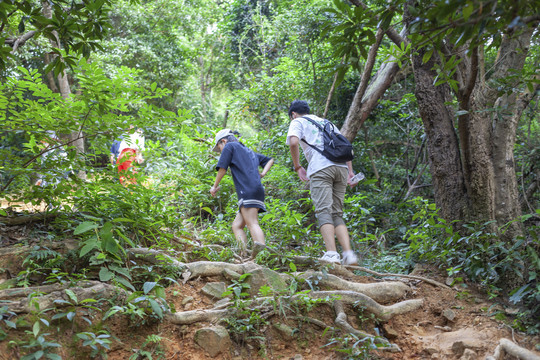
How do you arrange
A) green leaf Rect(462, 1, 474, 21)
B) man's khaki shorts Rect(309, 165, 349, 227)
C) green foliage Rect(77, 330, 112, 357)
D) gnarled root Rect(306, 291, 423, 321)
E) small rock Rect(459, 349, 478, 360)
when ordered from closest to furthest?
green leaf Rect(462, 1, 474, 21) < green foliage Rect(77, 330, 112, 357) < small rock Rect(459, 349, 478, 360) < gnarled root Rect(306, 291, 423, 321) < man's khaki shorts Rect(309, 165, 349, 227)

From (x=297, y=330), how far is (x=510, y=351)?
1493 millimetres

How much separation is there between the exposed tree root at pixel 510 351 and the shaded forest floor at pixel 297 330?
0.17 feet

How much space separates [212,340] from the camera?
3.07 meters

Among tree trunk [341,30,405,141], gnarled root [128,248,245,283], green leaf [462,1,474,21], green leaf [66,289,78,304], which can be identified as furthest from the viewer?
tree trunk [341,30,405,141]

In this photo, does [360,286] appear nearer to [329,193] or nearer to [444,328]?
[444,328]

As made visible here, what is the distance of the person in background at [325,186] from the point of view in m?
4.61

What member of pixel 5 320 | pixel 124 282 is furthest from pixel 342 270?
pixel 5 320

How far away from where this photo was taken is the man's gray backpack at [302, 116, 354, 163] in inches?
187

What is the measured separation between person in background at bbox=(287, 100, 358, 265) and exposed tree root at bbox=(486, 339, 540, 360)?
1874 mm

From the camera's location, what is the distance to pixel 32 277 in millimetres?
3246

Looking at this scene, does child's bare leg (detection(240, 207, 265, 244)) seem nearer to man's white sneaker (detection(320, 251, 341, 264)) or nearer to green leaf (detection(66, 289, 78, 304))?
man's white sneaker (detection(320, 251, 341, 264))

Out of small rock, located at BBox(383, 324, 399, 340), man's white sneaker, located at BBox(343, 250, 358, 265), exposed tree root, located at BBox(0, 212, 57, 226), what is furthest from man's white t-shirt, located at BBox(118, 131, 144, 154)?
small rock, located at BBox(383, 324, 399, 340)

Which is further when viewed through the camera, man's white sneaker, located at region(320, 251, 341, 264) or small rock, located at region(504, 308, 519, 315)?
man's white sneaker, located at region(320, 251, 341, 264)

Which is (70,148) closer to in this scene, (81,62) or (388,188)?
(81,62)
